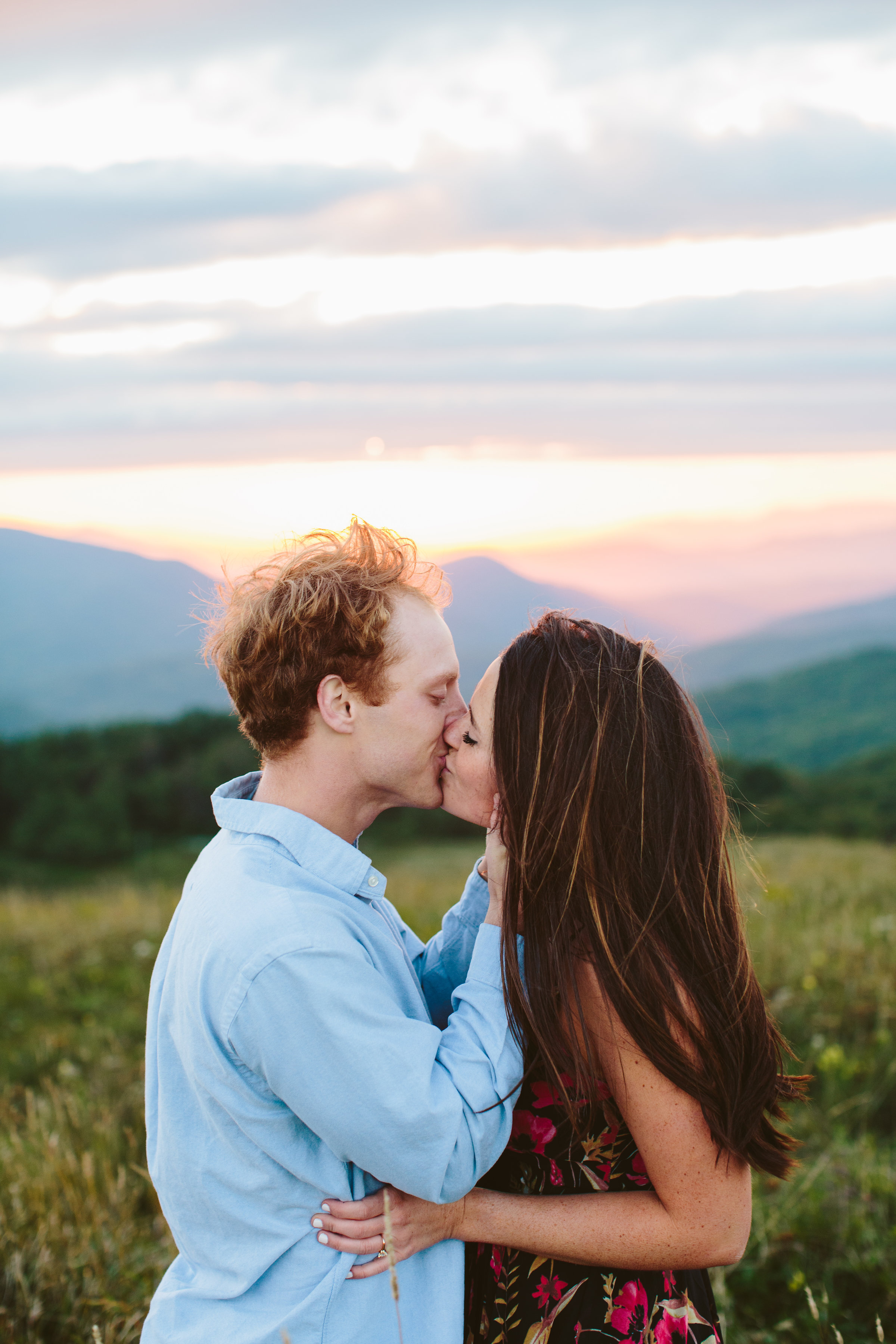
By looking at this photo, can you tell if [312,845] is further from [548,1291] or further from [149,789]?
[149,789]

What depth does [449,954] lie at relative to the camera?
2836mm

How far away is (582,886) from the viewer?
89.9 inches

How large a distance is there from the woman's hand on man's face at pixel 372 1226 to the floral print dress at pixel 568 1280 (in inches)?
13.9

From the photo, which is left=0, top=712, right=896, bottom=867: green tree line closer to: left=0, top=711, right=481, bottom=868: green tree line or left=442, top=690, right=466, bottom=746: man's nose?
left=0, top=711, right=481, bottom=868: green tree line

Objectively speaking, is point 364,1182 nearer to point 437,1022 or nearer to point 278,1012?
point 278,1012

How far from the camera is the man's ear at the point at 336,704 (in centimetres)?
250

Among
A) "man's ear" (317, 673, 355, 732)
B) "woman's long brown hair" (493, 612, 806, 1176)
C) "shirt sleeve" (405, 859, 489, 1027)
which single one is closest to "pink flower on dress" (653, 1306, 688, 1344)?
"woman's long brown hair" (493, 612, 806, 1176)

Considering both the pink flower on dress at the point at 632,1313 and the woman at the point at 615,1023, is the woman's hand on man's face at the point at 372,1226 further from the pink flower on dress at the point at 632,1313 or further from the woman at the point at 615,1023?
the pink flower on dress at the point at 632,1313

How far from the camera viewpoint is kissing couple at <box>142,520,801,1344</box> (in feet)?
6.63

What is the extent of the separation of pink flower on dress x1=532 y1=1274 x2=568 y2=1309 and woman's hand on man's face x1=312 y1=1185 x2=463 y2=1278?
36cm

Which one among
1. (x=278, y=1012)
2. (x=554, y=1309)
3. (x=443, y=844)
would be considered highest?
(x=278, y=1012)

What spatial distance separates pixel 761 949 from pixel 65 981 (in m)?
5.54

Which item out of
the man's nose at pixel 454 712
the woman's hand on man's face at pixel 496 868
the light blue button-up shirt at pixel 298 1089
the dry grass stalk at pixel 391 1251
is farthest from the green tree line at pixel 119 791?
the dry grass stalk at pixel 391 1251

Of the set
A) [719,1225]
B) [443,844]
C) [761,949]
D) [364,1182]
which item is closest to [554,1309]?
[719,1225]
